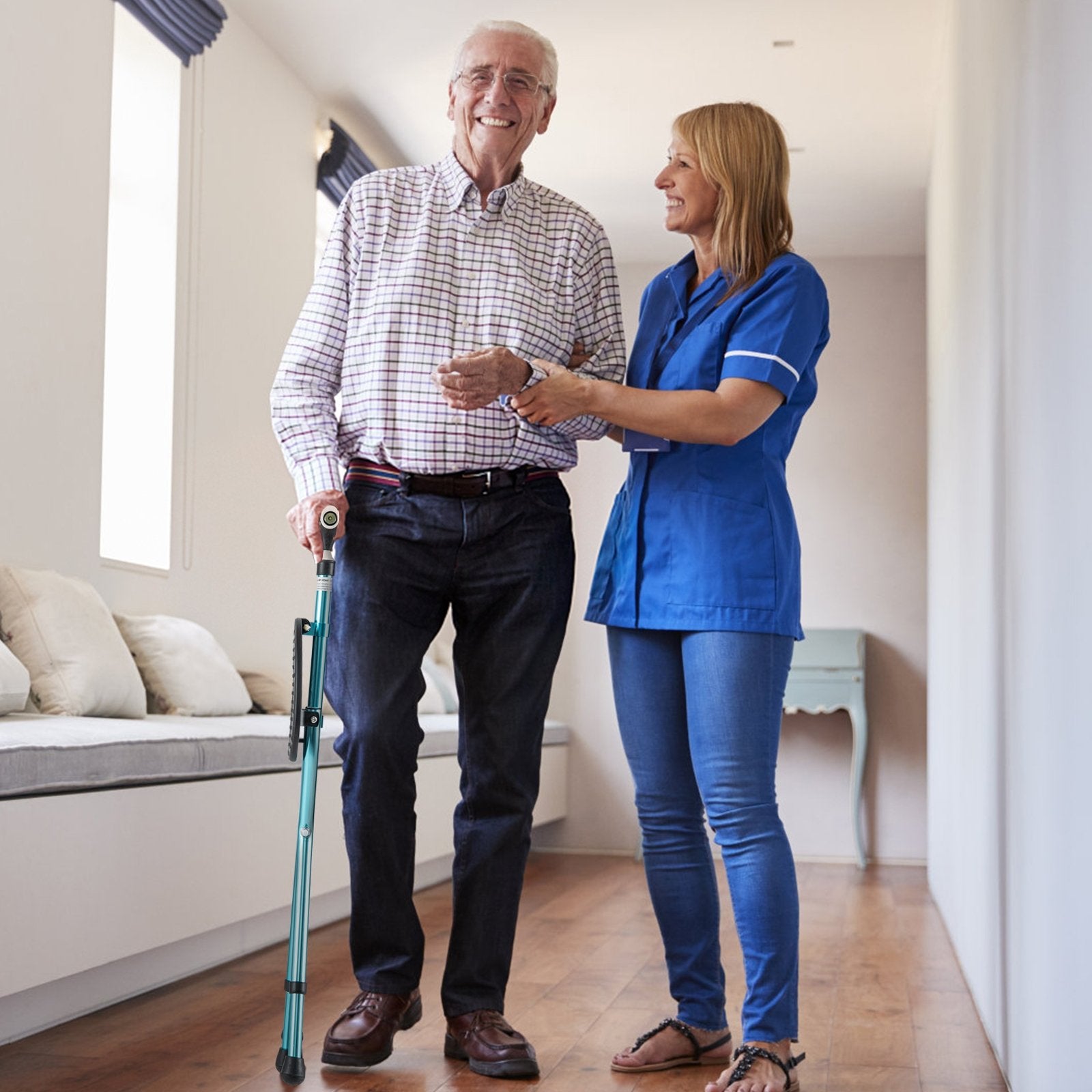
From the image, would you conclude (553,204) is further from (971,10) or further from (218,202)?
(218,202)

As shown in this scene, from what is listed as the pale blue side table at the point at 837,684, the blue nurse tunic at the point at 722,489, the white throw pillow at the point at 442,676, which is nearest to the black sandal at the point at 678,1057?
the blue nurse tunic at the point at 722,489

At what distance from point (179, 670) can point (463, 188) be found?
1.70 meters

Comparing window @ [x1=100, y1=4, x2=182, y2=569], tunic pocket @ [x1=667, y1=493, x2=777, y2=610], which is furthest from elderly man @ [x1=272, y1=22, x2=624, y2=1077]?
window @ [x1=100, y1=4, x2=182, y2=569]

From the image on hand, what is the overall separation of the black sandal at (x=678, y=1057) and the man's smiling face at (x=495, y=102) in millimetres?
1374

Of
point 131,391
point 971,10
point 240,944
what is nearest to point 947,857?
point 240,944

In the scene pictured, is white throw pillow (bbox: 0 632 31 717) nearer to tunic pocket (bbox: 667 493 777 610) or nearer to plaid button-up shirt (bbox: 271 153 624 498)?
plaid button-up shirt (bbox: 271 153 624 498)

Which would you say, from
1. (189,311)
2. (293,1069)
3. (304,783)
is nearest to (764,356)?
(304,783)

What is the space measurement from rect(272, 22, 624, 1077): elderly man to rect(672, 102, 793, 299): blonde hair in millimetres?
285

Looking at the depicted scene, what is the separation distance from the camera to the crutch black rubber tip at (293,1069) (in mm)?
1913

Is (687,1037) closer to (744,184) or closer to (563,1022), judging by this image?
(563,1022)

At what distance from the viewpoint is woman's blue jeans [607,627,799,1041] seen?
1.93 m

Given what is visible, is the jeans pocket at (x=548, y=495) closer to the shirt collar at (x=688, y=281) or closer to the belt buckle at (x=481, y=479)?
the belt buckle at (x=481, y=479)

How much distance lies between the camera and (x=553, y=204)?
7.48 ft

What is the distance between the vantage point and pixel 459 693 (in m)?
2.21
